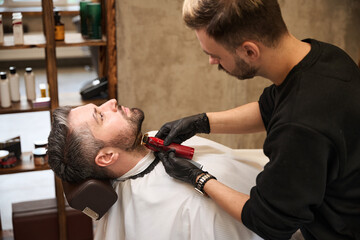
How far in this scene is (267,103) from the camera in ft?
5.97

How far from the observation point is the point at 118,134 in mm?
1832

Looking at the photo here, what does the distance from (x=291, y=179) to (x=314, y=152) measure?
11 centimetres

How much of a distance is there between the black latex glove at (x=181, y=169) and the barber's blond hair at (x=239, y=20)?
57 cm

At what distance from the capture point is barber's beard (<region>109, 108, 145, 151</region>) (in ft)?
6.01

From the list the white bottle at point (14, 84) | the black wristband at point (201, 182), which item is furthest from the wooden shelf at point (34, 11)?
the black wristband at point (201, 182)

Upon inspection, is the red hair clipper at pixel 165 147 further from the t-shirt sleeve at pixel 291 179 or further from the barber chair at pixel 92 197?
the t-shirt sleeve at pixel 291 179

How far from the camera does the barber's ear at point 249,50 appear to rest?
4.41ft

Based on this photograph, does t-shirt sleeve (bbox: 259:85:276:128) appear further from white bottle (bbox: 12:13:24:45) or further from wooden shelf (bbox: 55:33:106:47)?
white bottle (bbox: 12:13:24:45)

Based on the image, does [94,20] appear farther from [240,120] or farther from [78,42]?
[240,120]

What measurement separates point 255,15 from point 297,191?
564 mm

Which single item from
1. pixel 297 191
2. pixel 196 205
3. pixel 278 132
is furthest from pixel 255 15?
pixel 196 205

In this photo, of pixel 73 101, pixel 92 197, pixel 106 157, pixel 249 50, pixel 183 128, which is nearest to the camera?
pixel 249 50

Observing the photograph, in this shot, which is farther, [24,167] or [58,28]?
[24,167]

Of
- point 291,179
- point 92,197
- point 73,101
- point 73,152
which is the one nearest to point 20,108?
point 73,101
